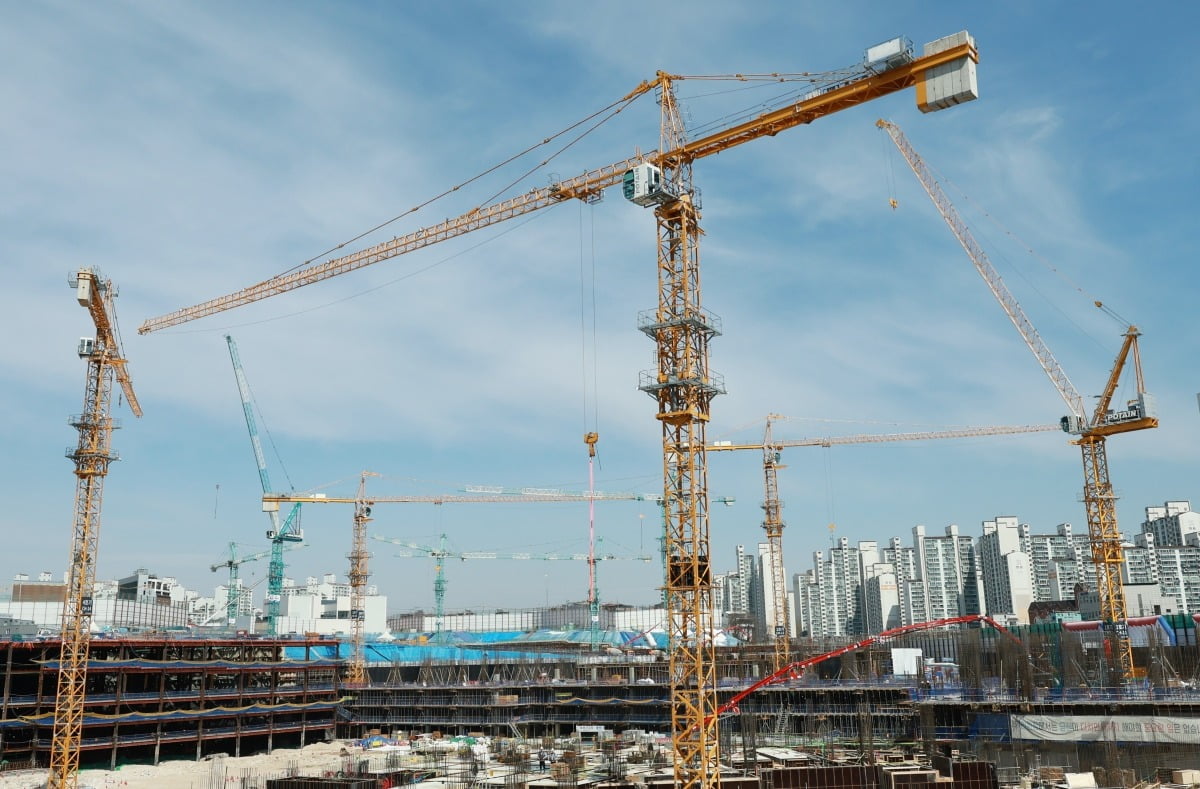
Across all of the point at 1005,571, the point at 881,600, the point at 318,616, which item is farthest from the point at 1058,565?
the point at 318,616

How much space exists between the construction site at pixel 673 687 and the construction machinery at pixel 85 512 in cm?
13

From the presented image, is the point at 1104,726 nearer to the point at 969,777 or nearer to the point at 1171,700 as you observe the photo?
the point at 1171,700

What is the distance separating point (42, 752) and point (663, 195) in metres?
45.6

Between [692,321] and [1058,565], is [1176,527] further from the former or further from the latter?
[692,321]

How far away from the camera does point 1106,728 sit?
4609 cm

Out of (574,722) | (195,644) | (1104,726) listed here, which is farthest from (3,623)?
(1104,726)

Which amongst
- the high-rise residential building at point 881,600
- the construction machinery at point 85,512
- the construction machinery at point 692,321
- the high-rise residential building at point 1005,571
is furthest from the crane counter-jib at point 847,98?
the high-rise residential building at point 881,600

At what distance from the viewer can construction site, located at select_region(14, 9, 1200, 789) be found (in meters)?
35.5

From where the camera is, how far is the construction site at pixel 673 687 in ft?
117

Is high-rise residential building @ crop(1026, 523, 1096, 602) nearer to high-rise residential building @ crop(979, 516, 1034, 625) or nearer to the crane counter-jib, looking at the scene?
high-rise residential building @ crop(979, 516, 1034, 625)

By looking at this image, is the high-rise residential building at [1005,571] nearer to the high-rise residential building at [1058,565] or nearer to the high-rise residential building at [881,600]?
the high-rise residential building at [1058,565]

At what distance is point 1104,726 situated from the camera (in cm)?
4622

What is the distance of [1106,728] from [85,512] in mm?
50923

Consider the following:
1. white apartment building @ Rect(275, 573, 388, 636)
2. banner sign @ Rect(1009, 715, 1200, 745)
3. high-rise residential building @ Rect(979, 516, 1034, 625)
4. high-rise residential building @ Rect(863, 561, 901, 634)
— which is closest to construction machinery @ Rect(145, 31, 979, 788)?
banner sign @ Rect(1009, 715, 1200, 745)
